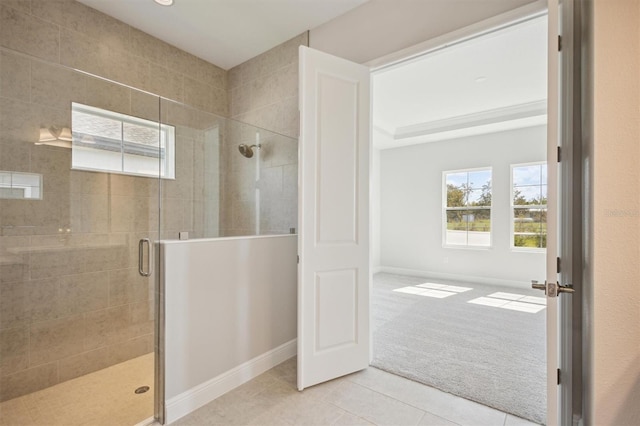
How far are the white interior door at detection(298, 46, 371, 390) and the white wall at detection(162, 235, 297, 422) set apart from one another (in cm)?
46

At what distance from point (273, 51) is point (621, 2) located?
8.62 feet

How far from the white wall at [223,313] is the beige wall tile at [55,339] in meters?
0.95

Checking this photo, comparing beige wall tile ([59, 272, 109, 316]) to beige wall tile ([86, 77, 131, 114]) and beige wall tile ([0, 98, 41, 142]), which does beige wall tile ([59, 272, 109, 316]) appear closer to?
beige wall tile ([0, 98, 41, 142])

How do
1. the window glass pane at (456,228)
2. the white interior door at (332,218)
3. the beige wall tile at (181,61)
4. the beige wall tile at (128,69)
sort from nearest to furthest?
the white interior door at (332,218)
the beige wall tile at (128,69)
the beige wall tile at (181,61)
the window glass pane at (456,228)

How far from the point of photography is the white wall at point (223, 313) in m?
1.89

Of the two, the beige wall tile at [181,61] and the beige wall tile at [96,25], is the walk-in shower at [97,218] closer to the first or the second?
the beige wall tile at [96,25]

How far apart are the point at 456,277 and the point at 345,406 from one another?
4.86m

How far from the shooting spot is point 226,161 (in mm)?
2584

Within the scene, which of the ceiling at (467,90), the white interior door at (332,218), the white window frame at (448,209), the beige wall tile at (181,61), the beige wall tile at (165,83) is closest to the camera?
the white interior door at (332,218)

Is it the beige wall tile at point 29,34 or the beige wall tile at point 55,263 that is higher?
the beige wall tile at point 29,34

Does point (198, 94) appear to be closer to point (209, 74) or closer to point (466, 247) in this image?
point (209, 74)

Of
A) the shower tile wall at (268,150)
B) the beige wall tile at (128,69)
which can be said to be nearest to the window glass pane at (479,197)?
the shower tile wall at (268,150)

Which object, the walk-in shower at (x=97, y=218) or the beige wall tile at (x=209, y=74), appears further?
the beige wall tile at (x=209, y=74)

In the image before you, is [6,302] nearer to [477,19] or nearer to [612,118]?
[612,118]
